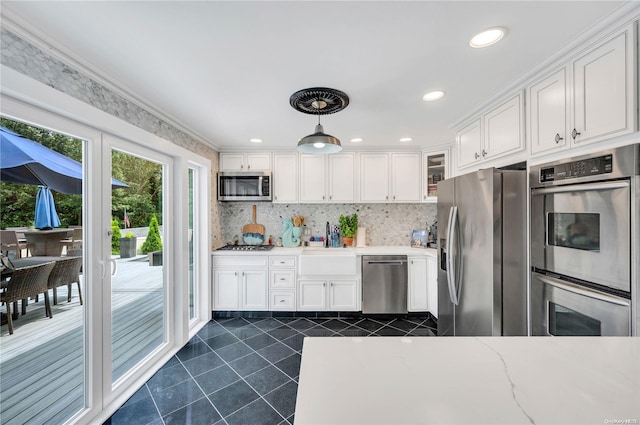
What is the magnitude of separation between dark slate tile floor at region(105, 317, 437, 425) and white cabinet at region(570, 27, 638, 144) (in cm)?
244

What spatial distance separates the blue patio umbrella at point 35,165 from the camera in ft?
4.14

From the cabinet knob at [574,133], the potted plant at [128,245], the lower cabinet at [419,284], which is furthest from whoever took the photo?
the lower cabinet at [419,284]

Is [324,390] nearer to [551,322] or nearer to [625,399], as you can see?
[625,399]

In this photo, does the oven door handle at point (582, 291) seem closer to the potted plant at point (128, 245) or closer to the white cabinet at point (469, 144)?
the white cabinet at point (469, 144)

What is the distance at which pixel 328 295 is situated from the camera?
329 centimetres

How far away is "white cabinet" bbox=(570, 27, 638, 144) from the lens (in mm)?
1162

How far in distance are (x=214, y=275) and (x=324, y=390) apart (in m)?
3.07

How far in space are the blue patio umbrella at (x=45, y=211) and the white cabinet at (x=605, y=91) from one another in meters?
2.99

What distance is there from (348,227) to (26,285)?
3107 millimetres

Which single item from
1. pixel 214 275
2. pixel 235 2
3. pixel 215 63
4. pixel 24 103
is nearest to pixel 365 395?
pixel 235 2

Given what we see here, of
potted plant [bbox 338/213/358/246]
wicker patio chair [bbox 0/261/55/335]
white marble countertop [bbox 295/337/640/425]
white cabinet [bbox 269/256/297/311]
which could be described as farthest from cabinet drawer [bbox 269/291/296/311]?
white marble countertop [bbox 295/337/640/425]

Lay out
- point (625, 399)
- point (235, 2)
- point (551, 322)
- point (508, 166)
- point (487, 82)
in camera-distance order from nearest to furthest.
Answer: point (625, 399)
point (235, 2)
point (551, 322)
point (487, 82)
point (508, 166)

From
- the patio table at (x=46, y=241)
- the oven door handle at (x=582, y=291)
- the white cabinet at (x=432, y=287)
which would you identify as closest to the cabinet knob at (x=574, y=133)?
the oven door handle at (x=582, y=291)

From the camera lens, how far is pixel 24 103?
1.28 m
